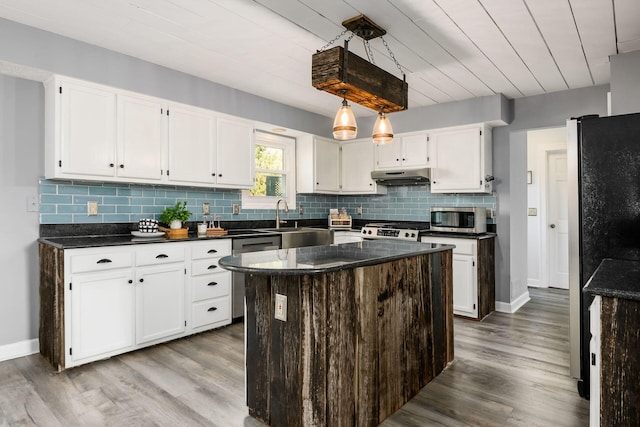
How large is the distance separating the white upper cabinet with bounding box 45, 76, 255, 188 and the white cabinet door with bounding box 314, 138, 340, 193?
4.11 feet

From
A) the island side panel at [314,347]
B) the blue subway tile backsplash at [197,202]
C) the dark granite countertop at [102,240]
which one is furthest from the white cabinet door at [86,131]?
the island side panel at [314,347]

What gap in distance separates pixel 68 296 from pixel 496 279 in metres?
4.29

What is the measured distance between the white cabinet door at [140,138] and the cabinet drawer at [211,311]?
125cm

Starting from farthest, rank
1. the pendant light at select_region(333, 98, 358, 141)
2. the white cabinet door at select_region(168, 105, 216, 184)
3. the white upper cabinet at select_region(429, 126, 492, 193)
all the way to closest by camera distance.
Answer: the white upper cabinet at select_region(429, 126, 492, 193) → the white cabinet door at select_region(168, 105, 216, 184) → the pendant light at select_region(333, 98, 358, 141)

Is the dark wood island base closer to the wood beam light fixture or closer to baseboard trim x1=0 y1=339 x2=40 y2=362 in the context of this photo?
the wood beam light fixture

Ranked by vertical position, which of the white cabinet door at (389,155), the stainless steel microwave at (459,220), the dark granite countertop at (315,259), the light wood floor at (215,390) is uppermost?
the white cabinet door at (389,155)

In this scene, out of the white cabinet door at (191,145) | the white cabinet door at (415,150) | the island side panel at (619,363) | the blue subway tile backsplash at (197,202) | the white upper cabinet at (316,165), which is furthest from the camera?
the white upper cabinet at (316,165)

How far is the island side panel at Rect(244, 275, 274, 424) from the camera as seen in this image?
2045 mm

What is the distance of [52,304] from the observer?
2.83 meters

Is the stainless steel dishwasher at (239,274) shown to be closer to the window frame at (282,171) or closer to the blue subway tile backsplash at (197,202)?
the blue subway tile backsplash at (197,202)

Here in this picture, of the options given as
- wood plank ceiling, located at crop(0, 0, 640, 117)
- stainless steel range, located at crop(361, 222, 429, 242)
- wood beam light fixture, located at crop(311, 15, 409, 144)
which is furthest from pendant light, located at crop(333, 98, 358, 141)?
stainless steel range, located at crop(361, 222, 429, 242)

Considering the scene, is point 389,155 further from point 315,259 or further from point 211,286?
point 315,259

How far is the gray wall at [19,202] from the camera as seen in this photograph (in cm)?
303

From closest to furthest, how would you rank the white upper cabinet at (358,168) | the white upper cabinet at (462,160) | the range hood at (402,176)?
the white upper cabinet at (462,160) < the range hood at (402,176) < the white upper cabinet at (358,168)
